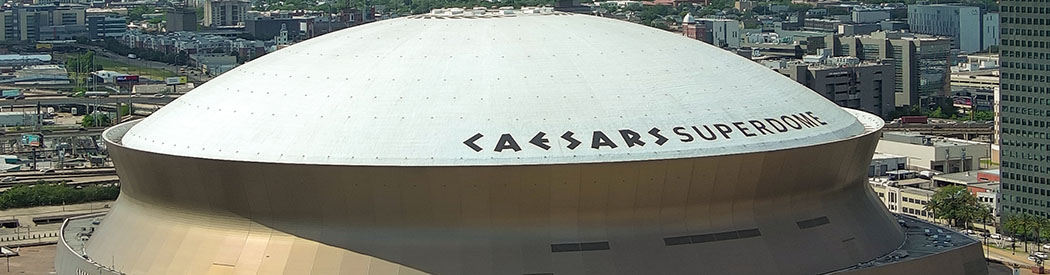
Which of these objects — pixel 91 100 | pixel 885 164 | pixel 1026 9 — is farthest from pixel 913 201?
pixel 91 100

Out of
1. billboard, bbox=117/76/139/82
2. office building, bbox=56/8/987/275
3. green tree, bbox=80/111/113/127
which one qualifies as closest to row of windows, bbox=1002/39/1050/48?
office building, bbox=56/8/987/275

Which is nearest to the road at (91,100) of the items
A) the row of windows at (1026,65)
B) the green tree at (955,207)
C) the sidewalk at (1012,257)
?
the green tree at (955,207)

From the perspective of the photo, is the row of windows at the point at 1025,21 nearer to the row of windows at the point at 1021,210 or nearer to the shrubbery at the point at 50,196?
the row of windows at the point at 1021,210

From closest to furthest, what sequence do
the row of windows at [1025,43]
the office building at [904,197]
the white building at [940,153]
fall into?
the row of windows at [1025,43], the office building at [904,197], the white building at [940,153]

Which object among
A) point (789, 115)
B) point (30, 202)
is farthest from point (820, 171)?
point (30, 202)

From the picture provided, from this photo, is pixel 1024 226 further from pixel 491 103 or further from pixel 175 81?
pixel 175 81

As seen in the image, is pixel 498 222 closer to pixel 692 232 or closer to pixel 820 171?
pixel 692 232

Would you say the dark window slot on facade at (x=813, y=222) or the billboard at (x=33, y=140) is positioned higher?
the dark window slot on facade at (x=813, y=222)
